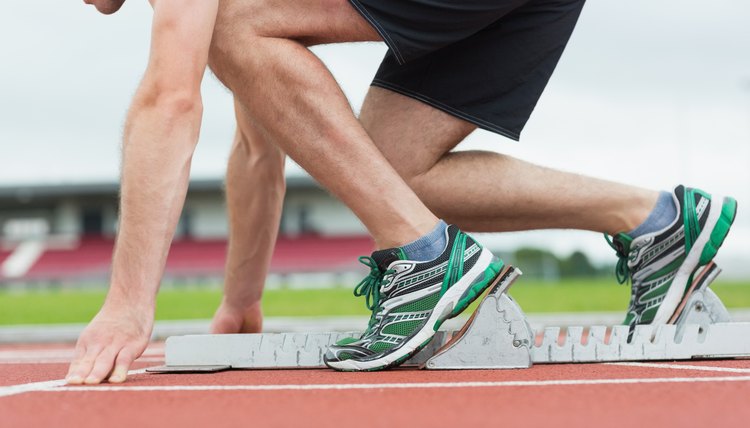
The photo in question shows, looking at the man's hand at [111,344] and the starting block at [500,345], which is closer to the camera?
the man's hand at [111,344]

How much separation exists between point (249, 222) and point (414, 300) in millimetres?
1240

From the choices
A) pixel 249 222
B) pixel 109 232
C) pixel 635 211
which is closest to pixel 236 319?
pixel 249 222

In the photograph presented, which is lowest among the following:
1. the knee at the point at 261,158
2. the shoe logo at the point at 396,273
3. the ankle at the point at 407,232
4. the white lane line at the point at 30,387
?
the white lane line at the point at 30,387

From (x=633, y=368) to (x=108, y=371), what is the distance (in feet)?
3.95

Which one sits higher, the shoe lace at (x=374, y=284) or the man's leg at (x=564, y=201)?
the man's leg at (x=564, y=201)

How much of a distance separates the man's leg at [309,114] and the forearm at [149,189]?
7.3 inches

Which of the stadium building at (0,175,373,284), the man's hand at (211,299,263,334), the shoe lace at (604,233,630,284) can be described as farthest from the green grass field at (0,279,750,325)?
the stadium building at (0,175,373,284)

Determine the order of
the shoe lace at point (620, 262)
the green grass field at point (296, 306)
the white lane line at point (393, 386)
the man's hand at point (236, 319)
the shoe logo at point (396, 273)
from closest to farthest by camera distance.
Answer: the white lane line at point (393, 386)
the shoe logo at point (396, 273)
the shoe lace at point (620, 262)
the man's hand at point (236, 319)
the green grass field at point (296, 306)

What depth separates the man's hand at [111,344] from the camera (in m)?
1.95

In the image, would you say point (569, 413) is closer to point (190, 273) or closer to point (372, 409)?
point (372, 409)

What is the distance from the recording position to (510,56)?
2.59m

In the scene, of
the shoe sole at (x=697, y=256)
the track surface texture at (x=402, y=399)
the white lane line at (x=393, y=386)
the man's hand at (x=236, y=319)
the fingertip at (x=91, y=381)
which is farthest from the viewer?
the man's hand at (x=236, y=319)

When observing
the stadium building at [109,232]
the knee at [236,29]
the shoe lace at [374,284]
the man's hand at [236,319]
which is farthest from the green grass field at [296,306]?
the stadium building at [109,232]

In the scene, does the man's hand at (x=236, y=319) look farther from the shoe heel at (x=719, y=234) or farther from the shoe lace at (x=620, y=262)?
the shoe heel at (x=719, y=234)
